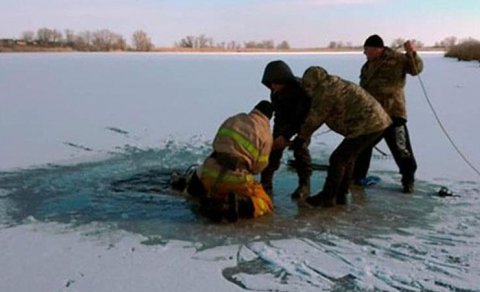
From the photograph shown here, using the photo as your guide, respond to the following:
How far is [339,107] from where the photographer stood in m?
5.20

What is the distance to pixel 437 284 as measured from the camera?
12.0 ft

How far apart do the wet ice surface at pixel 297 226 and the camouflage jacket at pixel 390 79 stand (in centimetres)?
86

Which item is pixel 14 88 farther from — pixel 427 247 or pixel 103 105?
pixel 427 247

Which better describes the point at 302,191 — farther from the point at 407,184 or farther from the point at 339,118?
the point at 407,184

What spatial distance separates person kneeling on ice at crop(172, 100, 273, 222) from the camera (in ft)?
15.9

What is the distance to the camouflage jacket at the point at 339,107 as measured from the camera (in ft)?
16.8

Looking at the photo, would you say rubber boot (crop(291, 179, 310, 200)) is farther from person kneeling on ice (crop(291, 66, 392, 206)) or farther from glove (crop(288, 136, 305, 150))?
glove (crop(288, 136, 305, 150))

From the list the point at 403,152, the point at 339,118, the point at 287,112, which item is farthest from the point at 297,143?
the point at 403,152

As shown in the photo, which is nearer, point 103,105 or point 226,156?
point 226,156

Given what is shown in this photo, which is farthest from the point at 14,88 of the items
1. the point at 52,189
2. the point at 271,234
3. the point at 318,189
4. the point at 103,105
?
the point at 271,234

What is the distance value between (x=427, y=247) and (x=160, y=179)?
3.02 metres

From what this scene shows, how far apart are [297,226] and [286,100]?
1314mm

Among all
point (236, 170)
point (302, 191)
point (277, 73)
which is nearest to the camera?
point (236, 170)

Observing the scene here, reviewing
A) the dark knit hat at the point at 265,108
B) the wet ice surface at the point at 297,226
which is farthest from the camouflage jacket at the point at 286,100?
the wet ice surface at the point at 297,226
